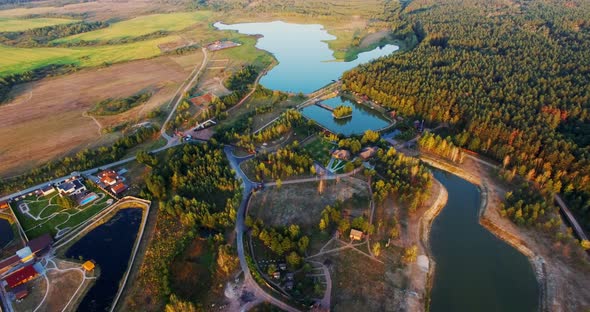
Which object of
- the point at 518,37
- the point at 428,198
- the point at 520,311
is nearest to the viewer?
the point at 520,311

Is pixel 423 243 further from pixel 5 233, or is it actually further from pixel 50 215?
pixel 5 233

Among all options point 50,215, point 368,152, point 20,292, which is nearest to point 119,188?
point 50,215

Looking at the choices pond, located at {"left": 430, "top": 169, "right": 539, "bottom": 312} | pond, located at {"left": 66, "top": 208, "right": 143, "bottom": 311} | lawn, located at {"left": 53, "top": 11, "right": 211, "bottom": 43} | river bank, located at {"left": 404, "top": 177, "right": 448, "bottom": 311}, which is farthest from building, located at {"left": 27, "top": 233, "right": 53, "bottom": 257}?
lawn, located at {"left": 53, "top": 11, "right": 211, "bottom": 43}

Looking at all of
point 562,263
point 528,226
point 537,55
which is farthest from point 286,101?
point 537,55

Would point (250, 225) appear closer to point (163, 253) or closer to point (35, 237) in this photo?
point (163, 253)

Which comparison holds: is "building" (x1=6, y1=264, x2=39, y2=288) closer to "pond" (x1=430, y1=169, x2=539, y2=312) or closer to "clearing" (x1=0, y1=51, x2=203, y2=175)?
"clearing" (x1=0, y1=51, x2=203, y2=175)
